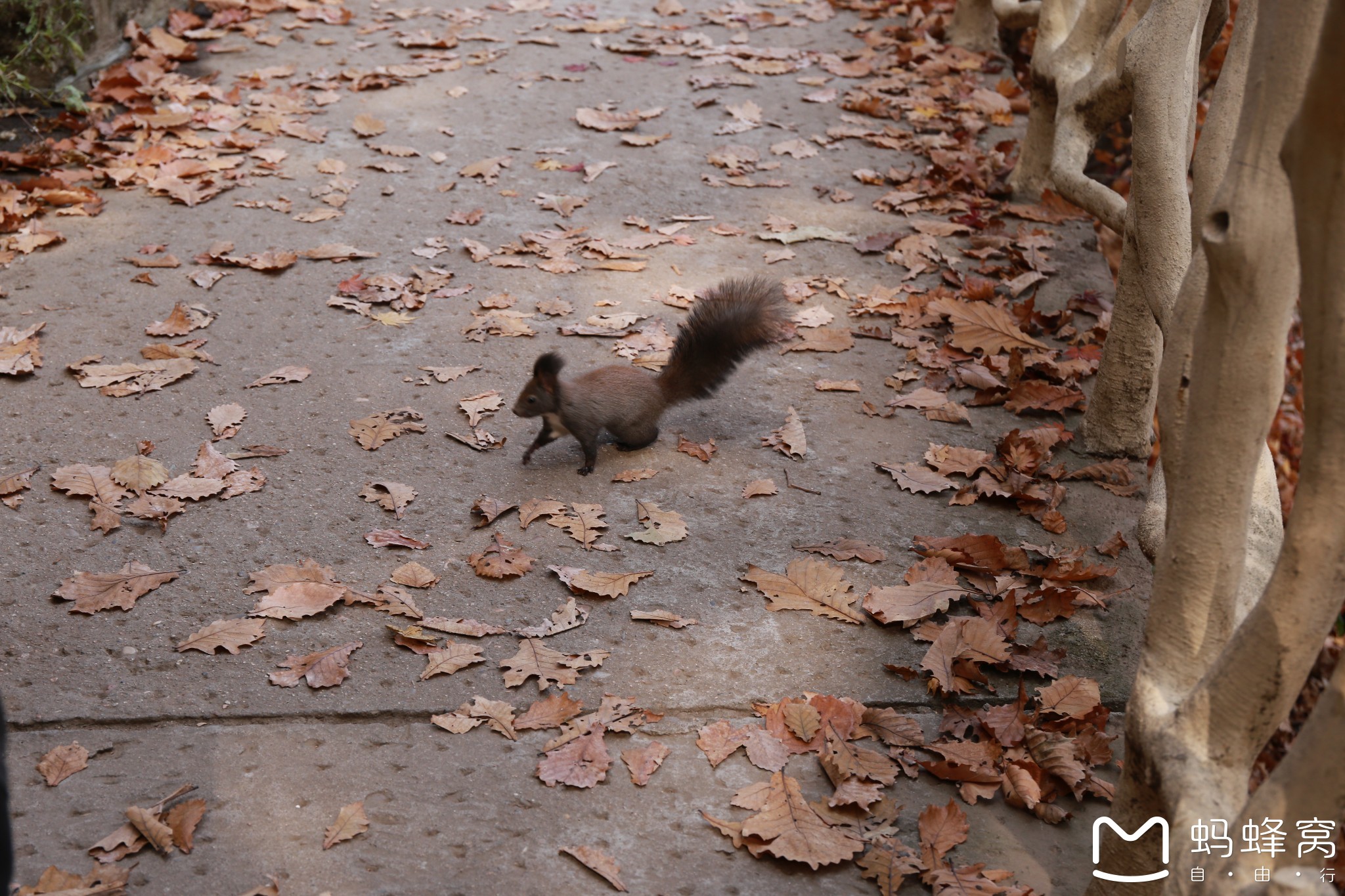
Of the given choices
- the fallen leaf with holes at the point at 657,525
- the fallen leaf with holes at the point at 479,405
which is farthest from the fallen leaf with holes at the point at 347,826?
the fallen leaf with holes at the point at 479,405

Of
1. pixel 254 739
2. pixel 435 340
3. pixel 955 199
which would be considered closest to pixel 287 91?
pixel 435 340

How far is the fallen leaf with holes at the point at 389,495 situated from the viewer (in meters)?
3.78

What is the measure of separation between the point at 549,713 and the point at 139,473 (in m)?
1.85

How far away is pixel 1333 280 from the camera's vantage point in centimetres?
167

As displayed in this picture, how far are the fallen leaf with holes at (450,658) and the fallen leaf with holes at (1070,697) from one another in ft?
5.14

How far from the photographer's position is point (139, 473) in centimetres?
382

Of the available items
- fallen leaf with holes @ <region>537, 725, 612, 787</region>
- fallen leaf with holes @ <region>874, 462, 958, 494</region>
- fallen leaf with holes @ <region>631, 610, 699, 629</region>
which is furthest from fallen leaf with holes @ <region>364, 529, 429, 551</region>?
fallen leaf with holes @ <region>874, 462, 958, 494</region>

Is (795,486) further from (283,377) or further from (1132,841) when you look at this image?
(283,377)

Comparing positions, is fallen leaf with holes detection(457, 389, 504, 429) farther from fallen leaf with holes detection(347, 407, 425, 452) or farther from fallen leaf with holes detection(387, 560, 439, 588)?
fallen leaf with holes detection(387, 560, 439, 588)

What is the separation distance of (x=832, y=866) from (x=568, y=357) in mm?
2723

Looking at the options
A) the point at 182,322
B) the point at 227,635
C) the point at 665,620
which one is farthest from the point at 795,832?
the point at 182,322

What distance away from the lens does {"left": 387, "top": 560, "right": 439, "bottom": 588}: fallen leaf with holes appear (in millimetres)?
3428

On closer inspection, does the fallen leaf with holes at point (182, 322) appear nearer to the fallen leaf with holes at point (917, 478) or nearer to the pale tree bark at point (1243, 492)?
the fallen leaf with holes at point (917, 478)

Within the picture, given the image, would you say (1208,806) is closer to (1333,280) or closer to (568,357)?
(1333,280)
